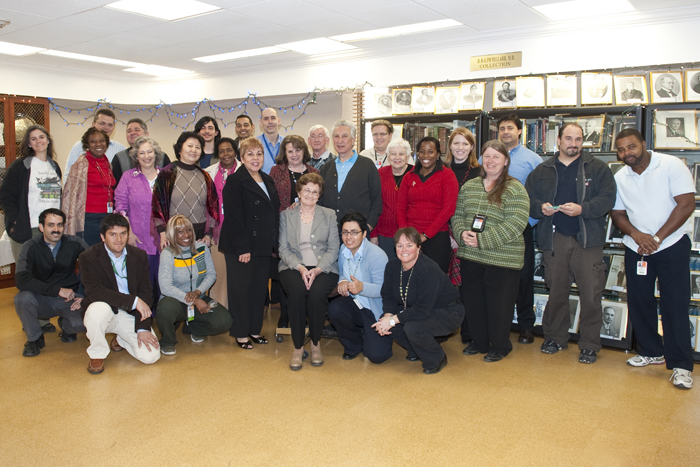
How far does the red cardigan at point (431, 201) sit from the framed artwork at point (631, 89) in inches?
72.3

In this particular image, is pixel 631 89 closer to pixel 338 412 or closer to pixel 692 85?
pixel 692 85

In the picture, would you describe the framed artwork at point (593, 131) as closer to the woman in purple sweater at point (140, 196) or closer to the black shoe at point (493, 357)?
the black shoe at point (493, 357)

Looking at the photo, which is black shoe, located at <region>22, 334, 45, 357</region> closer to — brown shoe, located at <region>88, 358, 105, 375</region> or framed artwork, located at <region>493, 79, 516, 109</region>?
brown shoe, located at <region>88, 358, 105, 375</region>

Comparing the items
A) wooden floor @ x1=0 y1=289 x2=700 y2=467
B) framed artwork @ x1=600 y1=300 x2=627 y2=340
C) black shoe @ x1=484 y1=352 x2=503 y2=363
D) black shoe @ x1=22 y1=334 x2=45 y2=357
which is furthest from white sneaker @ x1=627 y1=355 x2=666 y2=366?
black shoe @ x1=22 y1=334 x2=45 y2=357

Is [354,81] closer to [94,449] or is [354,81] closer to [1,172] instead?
[1,172]

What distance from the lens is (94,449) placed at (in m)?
2.65

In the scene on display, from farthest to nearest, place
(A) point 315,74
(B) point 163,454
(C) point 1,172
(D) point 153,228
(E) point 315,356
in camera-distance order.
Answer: (A) point 315,74 < (C) point 1,172 < (D) point 153,228 < (E) point 315,356 < (B) point 163,454

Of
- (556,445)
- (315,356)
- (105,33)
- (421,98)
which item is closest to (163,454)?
(315,356)

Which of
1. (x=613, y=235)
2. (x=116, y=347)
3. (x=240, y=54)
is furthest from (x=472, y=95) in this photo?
(x=116, y=347)

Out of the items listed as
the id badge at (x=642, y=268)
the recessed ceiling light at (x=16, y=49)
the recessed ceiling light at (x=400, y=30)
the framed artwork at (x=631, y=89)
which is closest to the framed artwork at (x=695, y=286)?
the id badge at (x=642, y=268)

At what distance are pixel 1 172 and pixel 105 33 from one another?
2.51 metres

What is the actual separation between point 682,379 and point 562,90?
2.76m

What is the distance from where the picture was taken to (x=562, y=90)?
495 cm

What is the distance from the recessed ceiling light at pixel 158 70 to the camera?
797 centimetres
